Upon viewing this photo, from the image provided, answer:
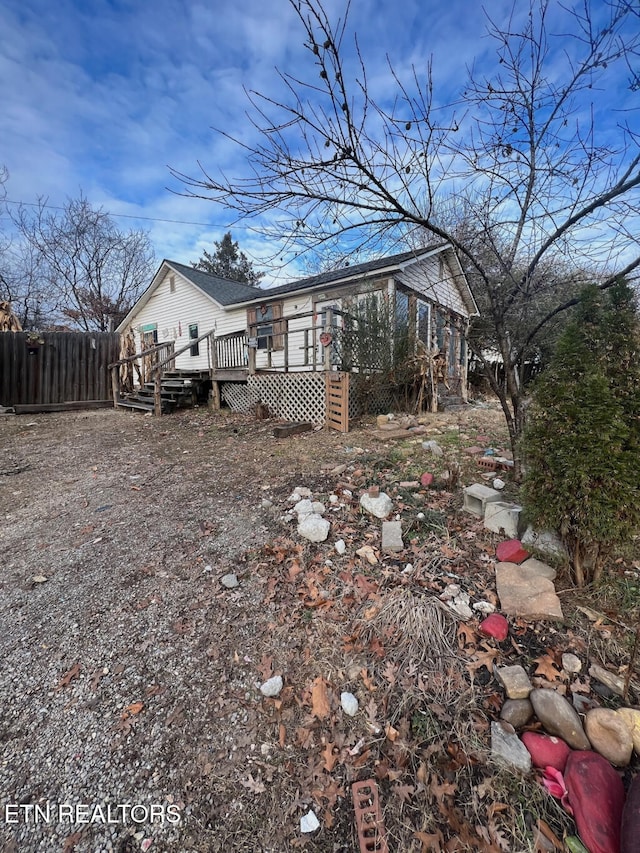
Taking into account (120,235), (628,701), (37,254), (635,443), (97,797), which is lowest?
(97,797)

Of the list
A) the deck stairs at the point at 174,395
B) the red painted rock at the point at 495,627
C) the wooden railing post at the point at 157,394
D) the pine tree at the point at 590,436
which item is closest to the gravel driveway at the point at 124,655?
the red painted rock at the point at 495,627

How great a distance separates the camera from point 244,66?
233cm

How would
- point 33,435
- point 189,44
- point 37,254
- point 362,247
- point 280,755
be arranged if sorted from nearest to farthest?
1. point 280,755
2. point 362,247
3. point 189,44
4. point 33,435
5. point 37,254

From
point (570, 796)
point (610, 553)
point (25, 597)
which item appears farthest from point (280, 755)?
point (25, 597)

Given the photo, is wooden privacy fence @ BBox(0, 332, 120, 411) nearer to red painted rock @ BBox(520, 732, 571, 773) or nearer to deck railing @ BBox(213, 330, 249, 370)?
deck railing @ BBox(213, 330, 249, 370)

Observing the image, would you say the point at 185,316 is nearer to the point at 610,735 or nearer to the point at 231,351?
the point at 231,351

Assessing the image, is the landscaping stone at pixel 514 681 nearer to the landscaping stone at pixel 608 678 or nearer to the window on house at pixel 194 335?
the landscaping stone at pixel 608 678

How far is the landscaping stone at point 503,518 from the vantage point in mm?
2482

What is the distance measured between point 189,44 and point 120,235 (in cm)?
2322

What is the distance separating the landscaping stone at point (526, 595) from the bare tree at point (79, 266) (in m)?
23.9

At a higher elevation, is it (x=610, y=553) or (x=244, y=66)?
(x=244, y=66)

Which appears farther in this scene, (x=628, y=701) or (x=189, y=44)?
(x=189, y=44)

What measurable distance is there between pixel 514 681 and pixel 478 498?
146 centimetres

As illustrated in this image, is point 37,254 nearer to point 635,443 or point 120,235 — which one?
point 120,235
